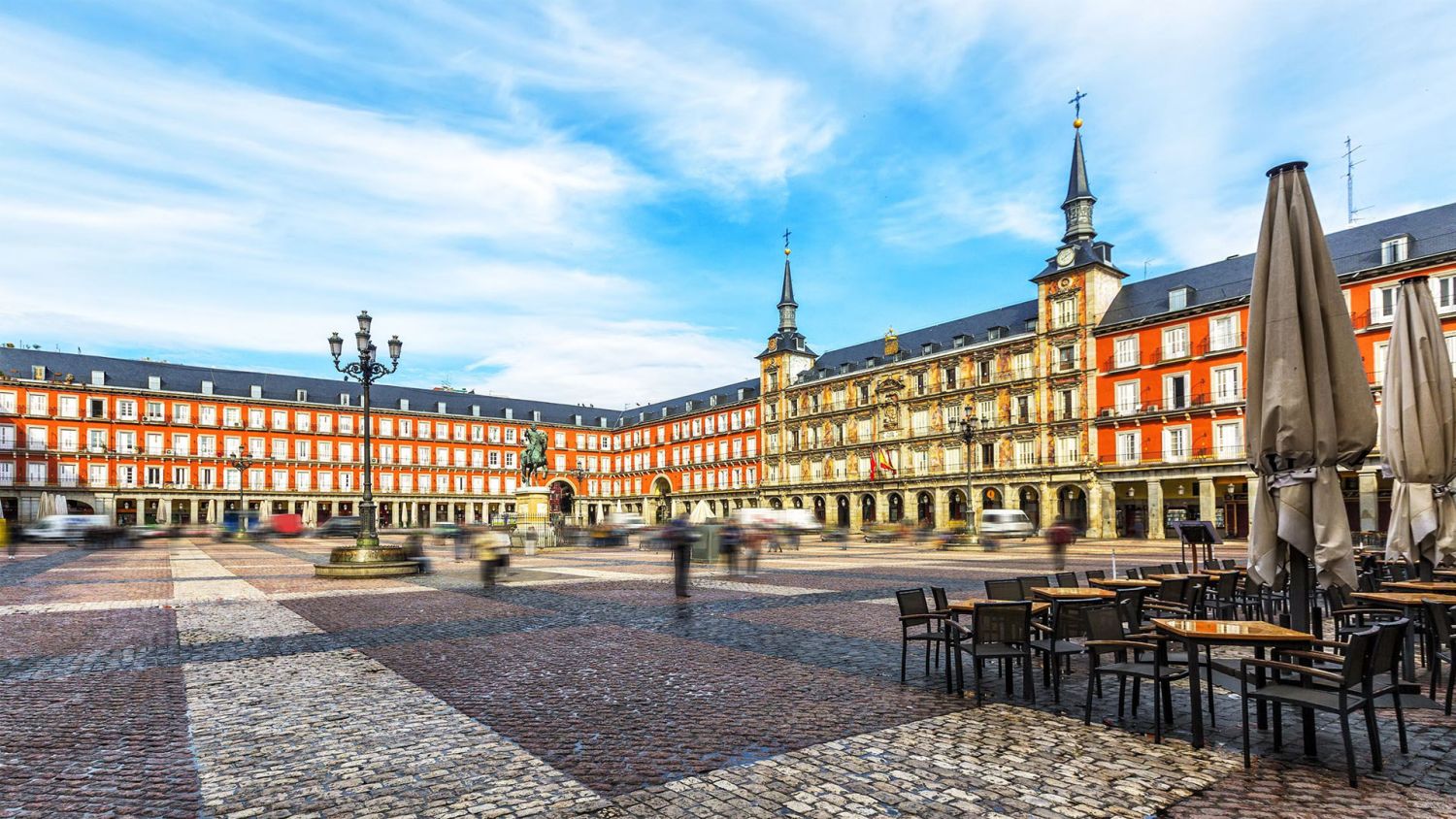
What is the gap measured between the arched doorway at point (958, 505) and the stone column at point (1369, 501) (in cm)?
2082

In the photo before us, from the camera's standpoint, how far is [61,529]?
37375 mm

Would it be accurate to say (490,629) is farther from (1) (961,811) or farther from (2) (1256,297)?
(2) (1256,297)

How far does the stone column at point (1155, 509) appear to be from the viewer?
39625mm

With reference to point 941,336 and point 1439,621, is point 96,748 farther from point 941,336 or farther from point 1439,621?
point 941,336

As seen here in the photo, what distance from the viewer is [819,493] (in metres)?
60.2

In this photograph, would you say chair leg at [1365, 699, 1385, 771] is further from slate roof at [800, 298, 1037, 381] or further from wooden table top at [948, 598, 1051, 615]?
slate roof at [800, 298, 1037, 381]

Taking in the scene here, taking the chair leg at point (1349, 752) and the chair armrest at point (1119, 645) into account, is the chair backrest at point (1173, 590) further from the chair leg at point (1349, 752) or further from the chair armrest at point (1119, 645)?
the chair leg at point (1349, 752)

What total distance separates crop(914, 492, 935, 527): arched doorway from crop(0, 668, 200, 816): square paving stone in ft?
158

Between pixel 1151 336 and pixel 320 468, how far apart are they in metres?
64.6

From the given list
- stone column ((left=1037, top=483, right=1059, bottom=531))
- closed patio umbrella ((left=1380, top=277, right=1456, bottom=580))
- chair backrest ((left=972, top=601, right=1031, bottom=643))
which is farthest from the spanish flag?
chair backrest ((left=972, top=601, right=1031, bottom=643))

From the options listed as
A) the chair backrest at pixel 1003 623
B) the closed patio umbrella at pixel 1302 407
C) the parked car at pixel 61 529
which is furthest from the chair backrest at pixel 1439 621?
the parked car at pixel 61 529

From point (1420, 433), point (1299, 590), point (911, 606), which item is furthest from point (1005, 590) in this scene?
point (1420, 433)

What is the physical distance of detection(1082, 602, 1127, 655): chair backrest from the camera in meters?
6.36

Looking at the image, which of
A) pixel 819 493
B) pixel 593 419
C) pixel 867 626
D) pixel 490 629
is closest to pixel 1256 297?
pixel 867 626
